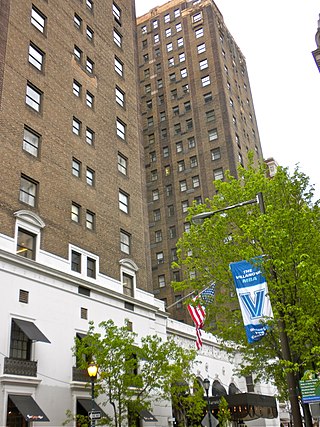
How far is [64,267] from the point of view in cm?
3025

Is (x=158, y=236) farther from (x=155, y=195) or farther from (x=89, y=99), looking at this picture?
(x=89, y=99)

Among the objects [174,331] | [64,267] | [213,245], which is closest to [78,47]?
[64,267]

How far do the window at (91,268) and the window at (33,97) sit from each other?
10.6 metres

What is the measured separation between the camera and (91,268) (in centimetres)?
3328

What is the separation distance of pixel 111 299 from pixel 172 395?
25.6 ft

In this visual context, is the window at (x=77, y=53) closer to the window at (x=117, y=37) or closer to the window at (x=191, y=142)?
the window at (x=117, y=37)

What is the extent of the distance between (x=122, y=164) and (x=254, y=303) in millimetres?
25837

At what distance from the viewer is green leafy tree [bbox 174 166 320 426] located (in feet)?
63.4

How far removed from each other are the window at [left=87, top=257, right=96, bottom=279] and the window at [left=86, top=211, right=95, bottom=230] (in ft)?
7.59

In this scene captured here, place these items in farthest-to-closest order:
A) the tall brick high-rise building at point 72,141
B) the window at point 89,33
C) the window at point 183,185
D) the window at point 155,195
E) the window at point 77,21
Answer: the window at point 155,195
the window at point 183,185
the window at point 89,33
the window at point 77,21
the tall brick high-rise building at point 72,141

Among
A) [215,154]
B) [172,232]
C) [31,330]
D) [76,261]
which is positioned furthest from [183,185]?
→ [31,330]

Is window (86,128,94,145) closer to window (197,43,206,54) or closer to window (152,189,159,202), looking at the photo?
window (152,189,159,202)

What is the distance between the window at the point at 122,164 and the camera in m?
40.8

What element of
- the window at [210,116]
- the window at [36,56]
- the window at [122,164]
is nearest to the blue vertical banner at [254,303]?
the window at [36,56]
